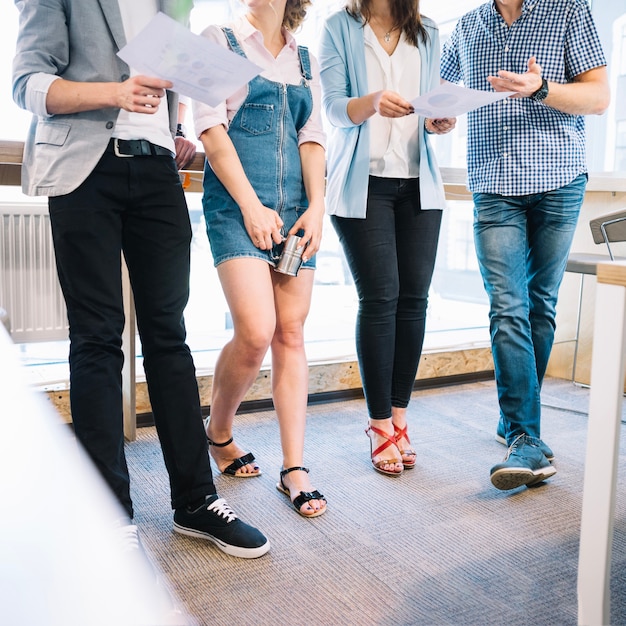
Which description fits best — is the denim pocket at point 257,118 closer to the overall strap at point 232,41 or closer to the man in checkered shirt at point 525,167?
the overall strap at point 232,41

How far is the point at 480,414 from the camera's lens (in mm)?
2713

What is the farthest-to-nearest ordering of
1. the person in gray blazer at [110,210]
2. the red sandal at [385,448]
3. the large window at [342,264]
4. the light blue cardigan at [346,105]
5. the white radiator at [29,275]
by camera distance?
the large window at [342,264], the white radiator at [29,275], the red sandal at [385,448], the light blue cardigan at [346,105], the person in gray blazer at [110,210]

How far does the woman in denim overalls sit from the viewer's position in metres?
1.64

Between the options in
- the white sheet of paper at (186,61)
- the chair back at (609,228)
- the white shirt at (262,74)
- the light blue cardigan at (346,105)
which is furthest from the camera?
the chair back at (609,228)

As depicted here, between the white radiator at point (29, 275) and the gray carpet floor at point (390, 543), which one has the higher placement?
the white radiator at point (29, 275)

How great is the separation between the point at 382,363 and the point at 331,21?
3.19 ft

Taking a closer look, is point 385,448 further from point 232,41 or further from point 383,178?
point 232,41

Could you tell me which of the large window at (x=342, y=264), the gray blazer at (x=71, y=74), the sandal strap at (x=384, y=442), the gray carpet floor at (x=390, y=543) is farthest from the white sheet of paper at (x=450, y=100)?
the large window at (x=342, y=264)

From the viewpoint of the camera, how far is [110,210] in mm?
1384

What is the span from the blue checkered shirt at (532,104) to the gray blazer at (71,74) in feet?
3.66

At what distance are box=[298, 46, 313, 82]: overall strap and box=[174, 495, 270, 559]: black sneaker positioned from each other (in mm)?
1056

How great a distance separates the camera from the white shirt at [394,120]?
1.95 meters

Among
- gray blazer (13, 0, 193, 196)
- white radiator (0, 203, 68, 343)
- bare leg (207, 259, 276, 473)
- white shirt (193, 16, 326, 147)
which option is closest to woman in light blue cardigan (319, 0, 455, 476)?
white shirt (193, 16, 326, 147)

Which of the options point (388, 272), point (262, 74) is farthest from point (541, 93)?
point (262, 74)
